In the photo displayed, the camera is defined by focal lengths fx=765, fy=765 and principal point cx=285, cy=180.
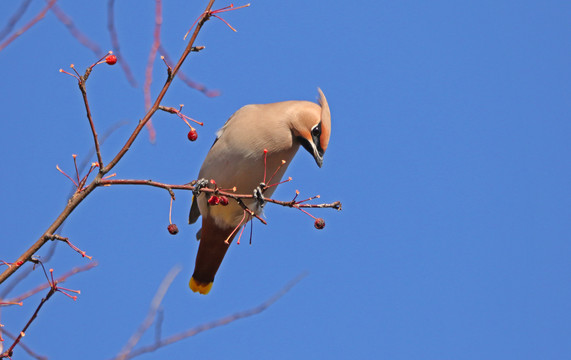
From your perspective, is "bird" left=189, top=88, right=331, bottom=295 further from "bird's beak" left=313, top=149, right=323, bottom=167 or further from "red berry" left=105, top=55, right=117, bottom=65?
"red berry" left=105, top=55, right=117, bottom=65

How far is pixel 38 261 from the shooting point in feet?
7.15

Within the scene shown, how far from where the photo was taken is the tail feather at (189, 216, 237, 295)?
439 cm

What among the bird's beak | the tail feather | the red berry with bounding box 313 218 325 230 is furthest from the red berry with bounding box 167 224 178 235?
the tail feather

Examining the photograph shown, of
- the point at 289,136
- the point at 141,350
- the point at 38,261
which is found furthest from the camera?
the point at 289,136

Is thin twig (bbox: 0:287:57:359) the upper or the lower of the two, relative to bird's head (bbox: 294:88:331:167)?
lower

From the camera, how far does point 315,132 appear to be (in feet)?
13.3

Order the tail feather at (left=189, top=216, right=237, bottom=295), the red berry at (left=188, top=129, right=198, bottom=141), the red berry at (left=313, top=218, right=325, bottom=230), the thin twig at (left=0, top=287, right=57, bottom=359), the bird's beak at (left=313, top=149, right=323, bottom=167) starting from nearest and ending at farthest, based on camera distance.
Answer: the thin twig at (left=0, top=287, right=57, bottom=359)
the red berry at (left=313, top=218, right=325, bottom=230)
the red berry at (left=188, top=129, right=198, bottom=141)
the bird's beak at (left=313, top=149, right=323, bottom=167)
the tail feather at (left=189, top=216, right=237, bottom=295)

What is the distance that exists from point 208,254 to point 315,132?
104 centimetres

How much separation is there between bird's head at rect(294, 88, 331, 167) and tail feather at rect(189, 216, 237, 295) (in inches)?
28.9

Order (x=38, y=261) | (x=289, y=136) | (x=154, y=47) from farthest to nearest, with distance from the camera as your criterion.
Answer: (x=289, y=136) < (x=154, y=47) < (x=38, y=261)

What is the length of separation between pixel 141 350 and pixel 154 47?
1048 mm

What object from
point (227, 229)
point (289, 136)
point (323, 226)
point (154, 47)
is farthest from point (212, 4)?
point (227, 229)

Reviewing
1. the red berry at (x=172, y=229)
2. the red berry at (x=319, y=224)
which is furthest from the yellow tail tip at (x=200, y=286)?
the red berry at (x=319, y=224)

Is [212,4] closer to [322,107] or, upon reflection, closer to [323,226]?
[323,226]
